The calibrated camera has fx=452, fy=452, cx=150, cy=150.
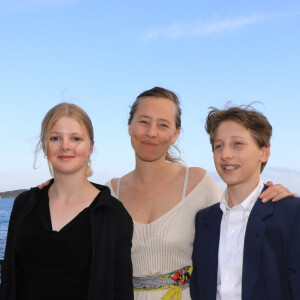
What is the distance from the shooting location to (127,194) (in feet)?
13.1

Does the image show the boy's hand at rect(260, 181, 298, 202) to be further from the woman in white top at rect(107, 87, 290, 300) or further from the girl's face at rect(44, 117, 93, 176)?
the girl's face at rect(44, 117, 93, 176)

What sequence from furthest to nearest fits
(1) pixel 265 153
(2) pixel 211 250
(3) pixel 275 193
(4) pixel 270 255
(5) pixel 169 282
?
(5) pixel 169 282 < (1) pixel 265 153 < (2) pixel 211 250 < (3) pixel 275 193 < (4) pixel 270 255

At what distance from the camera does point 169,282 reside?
11.8 ft

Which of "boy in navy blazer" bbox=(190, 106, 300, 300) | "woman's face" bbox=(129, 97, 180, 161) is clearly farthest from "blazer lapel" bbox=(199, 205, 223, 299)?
"woman's face" bbox=(129, 97, 180, 161)

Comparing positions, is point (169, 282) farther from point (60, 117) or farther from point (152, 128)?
point (60, 117)

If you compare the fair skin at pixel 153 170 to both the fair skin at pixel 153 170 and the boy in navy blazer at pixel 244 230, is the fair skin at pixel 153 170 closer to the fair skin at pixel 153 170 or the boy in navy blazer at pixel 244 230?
the fair skin at pixel 153 170

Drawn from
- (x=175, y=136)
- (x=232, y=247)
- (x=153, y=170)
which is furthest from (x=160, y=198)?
(x=232, y=247)

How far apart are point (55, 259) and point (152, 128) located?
1397mm

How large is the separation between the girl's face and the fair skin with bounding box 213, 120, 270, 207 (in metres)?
0.95

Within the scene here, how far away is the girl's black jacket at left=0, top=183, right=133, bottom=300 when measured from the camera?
2895mm

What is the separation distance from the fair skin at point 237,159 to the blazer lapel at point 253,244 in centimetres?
21

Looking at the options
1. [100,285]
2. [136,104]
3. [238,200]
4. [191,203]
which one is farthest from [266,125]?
[100,285]

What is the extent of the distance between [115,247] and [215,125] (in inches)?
46.6

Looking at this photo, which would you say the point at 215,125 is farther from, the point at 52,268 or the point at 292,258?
the point at 52,268
